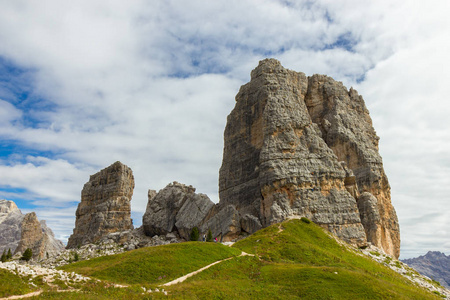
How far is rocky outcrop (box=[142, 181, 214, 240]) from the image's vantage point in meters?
76.7

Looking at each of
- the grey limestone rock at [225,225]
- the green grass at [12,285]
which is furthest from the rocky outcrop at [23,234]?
the green grass at [12,285]

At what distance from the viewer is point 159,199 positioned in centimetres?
8850

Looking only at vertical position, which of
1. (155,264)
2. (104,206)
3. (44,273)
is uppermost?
(104,206)

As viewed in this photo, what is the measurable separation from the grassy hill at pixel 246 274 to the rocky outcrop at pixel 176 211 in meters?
31.6

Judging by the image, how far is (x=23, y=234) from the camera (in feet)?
329

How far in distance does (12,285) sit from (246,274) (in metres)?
20.2

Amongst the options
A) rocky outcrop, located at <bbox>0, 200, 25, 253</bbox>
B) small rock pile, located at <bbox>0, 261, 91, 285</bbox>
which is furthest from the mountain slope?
rocky outcrop, located at <bbox>0, 200, 25, 253</bbox>

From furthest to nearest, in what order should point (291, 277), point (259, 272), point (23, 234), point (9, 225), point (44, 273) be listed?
1. point (9, 225)
2. point (23, 234)
3. point (259, 272)
4. point (291, 277)
5. point (44, 273)

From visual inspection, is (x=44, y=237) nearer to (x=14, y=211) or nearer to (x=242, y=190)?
(x=242, y=190)

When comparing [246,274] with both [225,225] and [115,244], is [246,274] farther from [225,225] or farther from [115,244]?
[115,244]

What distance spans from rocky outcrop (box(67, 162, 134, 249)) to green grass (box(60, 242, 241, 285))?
4819 centimetres

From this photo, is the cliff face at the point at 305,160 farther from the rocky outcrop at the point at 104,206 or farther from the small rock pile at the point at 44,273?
the small rock pile at the point at 44,273

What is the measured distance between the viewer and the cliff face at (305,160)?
2478 inches

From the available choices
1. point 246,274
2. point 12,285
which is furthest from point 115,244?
point 12,285
